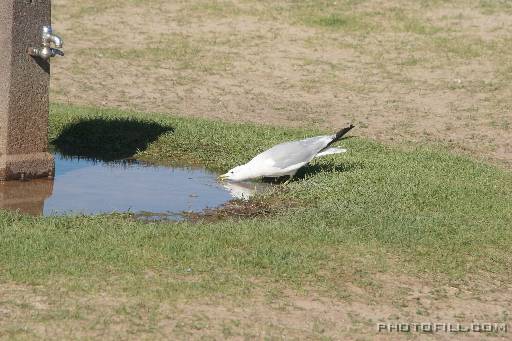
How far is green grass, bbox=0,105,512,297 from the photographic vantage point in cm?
647

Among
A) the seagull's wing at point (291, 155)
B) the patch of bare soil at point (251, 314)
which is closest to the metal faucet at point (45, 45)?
the seagull's wing at point (291, 155)

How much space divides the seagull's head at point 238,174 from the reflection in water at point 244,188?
7 cm

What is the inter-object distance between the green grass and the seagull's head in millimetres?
434

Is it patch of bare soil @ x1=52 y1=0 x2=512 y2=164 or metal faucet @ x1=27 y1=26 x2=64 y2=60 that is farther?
patch of bare soil @ x1=52 y1=0 x2=512 y2=164

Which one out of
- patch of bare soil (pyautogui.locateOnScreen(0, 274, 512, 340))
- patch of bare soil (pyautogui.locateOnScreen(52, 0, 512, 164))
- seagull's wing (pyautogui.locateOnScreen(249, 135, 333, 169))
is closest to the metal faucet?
seagull's wing (pyautogui.locateOnScreen(249, 135, 333, 169))

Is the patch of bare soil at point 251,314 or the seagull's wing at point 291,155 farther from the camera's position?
the seagull's wing at point 291,155

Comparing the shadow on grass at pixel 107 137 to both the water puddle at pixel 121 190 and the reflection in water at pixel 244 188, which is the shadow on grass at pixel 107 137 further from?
the reflection in water at pixel 244 188

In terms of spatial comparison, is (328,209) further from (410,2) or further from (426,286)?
(410,2)

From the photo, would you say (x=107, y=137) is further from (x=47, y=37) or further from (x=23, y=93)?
(x=47, y=37)

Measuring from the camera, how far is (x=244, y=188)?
30.9 ft

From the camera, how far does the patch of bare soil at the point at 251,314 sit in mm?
5586

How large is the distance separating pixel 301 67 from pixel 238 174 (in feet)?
21.8

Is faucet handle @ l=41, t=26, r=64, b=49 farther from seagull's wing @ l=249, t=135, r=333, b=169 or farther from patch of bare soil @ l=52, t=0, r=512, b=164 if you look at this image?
patch of bare soil @ l=52, t=0, r=512, b=164

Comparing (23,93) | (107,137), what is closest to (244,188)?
(23,93)
